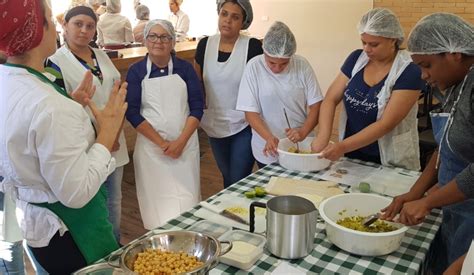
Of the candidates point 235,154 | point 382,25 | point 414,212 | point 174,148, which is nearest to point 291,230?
point 414,212

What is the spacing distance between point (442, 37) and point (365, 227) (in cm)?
61

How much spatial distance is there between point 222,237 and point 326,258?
30 cm

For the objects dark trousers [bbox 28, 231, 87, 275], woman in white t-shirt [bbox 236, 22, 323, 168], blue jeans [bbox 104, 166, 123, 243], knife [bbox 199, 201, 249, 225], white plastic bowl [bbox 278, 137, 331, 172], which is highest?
woman in white t-shirt [bbox 236, 22, 323, 168]

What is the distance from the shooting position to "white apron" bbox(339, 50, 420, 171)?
5.84 feet

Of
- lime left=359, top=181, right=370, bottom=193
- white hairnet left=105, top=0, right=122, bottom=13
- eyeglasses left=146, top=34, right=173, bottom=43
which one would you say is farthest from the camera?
white hairnet left=105, top=0, right=122, bottom=13

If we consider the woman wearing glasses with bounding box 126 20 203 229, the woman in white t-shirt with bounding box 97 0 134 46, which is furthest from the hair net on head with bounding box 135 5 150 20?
the woman wearing glasses with bounding box 126 20 203 229

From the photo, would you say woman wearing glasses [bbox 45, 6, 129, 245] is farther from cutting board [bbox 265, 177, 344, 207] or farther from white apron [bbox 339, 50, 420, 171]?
white apron [bbox 339, 50, 420, 171]

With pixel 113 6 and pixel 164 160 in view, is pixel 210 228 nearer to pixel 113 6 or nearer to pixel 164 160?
pixel 164 160

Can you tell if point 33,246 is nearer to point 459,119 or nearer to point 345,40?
point 459,119

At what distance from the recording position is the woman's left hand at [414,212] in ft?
4.09

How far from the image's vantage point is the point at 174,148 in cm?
221

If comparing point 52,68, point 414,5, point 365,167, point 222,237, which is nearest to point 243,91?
point 365,167

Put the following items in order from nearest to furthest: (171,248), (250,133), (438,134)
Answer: (171,248) → (438,134) → (250,133)

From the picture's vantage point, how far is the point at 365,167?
193cm
